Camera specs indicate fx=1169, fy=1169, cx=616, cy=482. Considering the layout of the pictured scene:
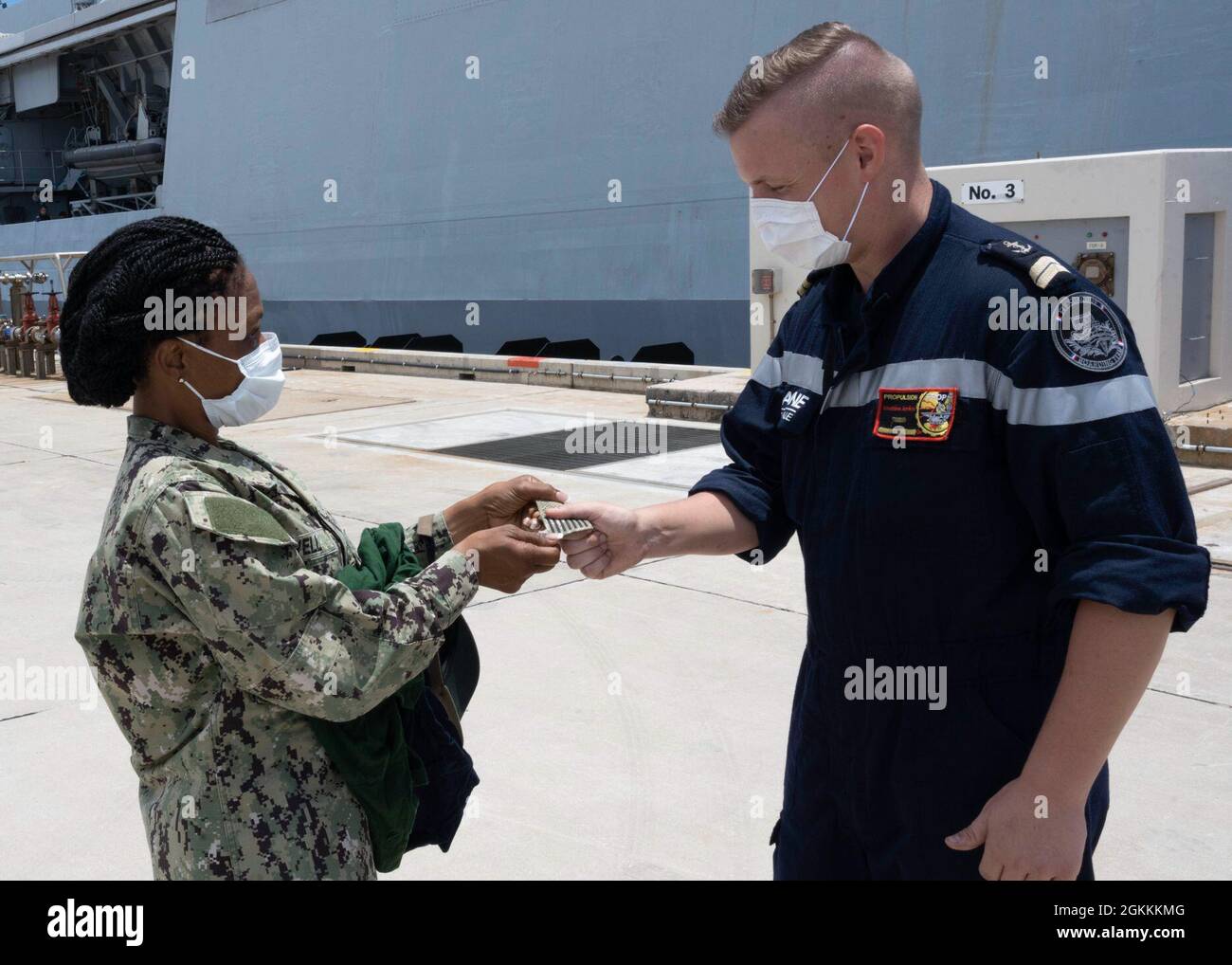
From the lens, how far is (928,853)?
1.78m

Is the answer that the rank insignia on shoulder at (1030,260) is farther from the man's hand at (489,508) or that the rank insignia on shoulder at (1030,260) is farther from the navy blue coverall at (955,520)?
the man's hand at (489,508)

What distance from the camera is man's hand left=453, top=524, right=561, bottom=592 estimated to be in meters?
1.97

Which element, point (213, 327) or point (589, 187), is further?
point (589, 187)

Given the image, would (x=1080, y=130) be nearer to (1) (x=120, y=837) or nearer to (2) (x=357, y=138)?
(1) (x=120, y=837)

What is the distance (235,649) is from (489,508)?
70cm

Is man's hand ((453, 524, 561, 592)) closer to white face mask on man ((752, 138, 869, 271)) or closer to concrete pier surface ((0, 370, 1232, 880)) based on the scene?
white face mask on man ((752, 138, 869, 271))

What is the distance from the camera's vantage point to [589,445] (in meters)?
10.0

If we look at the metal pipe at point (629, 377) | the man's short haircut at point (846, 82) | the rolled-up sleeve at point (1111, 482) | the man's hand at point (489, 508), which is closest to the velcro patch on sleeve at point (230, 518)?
the man's hand at point (489, 508)

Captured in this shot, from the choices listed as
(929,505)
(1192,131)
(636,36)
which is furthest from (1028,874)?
(636,36)

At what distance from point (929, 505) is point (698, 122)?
1337 cm

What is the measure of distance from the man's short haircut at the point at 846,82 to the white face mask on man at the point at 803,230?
85 millimetres

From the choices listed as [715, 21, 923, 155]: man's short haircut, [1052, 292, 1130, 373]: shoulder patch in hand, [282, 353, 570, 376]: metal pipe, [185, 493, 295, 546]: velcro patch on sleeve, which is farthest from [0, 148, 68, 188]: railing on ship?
[1052, 292, 1130, 373]: shoulder patch in hand

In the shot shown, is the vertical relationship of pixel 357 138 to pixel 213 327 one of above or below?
above

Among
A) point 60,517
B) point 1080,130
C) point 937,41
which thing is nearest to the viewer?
point 60,517
